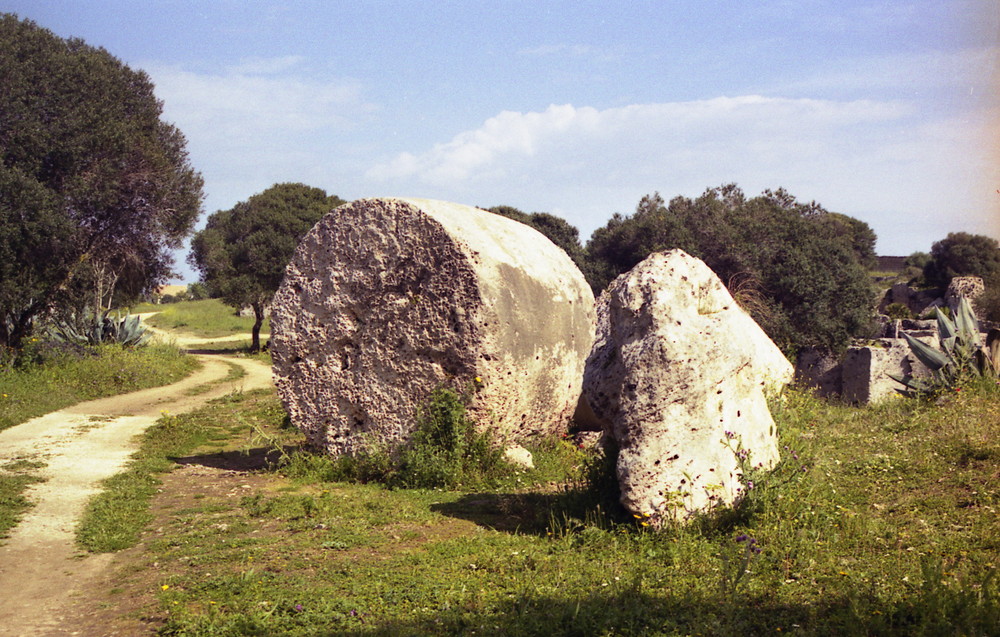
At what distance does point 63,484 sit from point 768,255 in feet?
77.3

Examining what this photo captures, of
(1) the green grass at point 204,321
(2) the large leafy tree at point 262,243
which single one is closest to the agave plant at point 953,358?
(2) the large leafy tree at point 262,243

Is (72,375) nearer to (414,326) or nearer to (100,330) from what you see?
(100,330)

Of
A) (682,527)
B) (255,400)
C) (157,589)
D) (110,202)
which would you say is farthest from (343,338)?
(110,202)

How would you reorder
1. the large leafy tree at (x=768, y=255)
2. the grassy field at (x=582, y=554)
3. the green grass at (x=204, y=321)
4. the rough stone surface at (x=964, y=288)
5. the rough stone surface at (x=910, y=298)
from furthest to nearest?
the rough stone surface at (x=910, y=298)
the green grass at (x=204, y=321)
the rough stone surface at (x=964, y=288)
the large leafy tree at (x=768, y=255)
the grassy field at (x=582, y=554)

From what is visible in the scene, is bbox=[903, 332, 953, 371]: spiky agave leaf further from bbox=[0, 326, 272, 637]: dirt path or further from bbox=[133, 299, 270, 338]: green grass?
bbox=[133, 299, 270, 338]: green grass

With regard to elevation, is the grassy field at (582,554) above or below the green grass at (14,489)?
above

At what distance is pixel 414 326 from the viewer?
9.09 m

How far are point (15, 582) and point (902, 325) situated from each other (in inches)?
1153

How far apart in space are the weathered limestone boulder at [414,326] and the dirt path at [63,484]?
2.61m

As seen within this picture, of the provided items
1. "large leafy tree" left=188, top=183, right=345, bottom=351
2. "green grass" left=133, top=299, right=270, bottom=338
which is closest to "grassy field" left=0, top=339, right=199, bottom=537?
"large leafy tree" left=188, top=183, right=345, bottom=351

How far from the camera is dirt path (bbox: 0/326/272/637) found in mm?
5762

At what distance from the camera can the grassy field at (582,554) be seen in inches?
180

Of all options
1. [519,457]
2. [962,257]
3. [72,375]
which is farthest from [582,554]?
[962,257]

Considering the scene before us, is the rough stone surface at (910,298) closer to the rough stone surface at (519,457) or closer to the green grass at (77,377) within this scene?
the green grass at (77,377)
